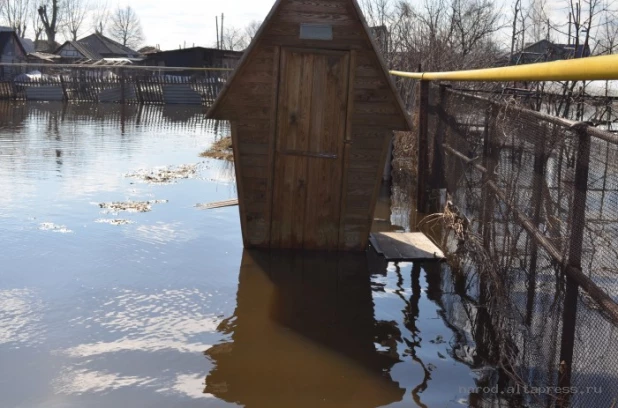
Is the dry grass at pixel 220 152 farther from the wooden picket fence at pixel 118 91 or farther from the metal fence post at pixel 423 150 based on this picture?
the wooden picket fence at pixel 118 91

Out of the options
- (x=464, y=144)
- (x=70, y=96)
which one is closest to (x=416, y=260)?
(x=464, y=144)

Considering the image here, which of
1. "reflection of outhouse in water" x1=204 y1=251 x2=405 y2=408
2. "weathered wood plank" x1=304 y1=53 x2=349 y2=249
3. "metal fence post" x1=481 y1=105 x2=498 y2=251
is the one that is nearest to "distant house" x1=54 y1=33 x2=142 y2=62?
"weathered wood plank" x1=304 y1=53 x2=349 y2=249

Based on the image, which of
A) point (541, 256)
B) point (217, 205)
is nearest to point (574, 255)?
point (541, 256)

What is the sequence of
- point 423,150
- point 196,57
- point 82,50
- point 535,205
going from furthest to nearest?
1. point 82,50
2. point 196,57
3. point 423,150
4. point 535,205

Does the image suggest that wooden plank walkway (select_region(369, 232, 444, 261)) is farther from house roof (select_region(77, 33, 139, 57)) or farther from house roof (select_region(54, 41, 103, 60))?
house roof (select_region(77, 33, 139, 57))

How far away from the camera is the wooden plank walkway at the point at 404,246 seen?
29.1 ft

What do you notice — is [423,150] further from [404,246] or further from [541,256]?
[541,256]

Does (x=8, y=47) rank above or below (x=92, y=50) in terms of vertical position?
below

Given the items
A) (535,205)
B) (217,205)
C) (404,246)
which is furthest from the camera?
(217,205)

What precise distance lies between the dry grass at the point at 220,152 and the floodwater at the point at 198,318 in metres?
6.09

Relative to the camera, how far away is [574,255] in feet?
14.0

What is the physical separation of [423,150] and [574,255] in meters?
7.34

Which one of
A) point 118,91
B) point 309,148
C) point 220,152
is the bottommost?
point 220,152

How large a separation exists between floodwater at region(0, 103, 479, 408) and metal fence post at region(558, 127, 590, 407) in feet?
3.45
